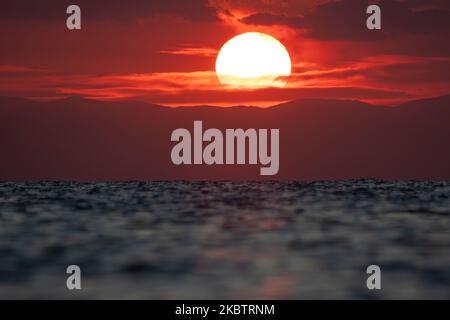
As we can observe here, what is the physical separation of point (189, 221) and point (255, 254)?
1449cm

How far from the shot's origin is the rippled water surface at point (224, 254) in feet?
69.8

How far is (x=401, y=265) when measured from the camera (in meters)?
25.6

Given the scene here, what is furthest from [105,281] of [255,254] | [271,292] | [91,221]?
[91,221]

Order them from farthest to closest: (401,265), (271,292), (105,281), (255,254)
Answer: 1. (255,254)
2. (401,265)
3. (105,281)
4. (271,292)

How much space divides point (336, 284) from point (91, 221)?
71.3ft

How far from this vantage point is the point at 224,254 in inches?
1118

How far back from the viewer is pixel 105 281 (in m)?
22.6

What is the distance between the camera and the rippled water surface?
21266 mm
